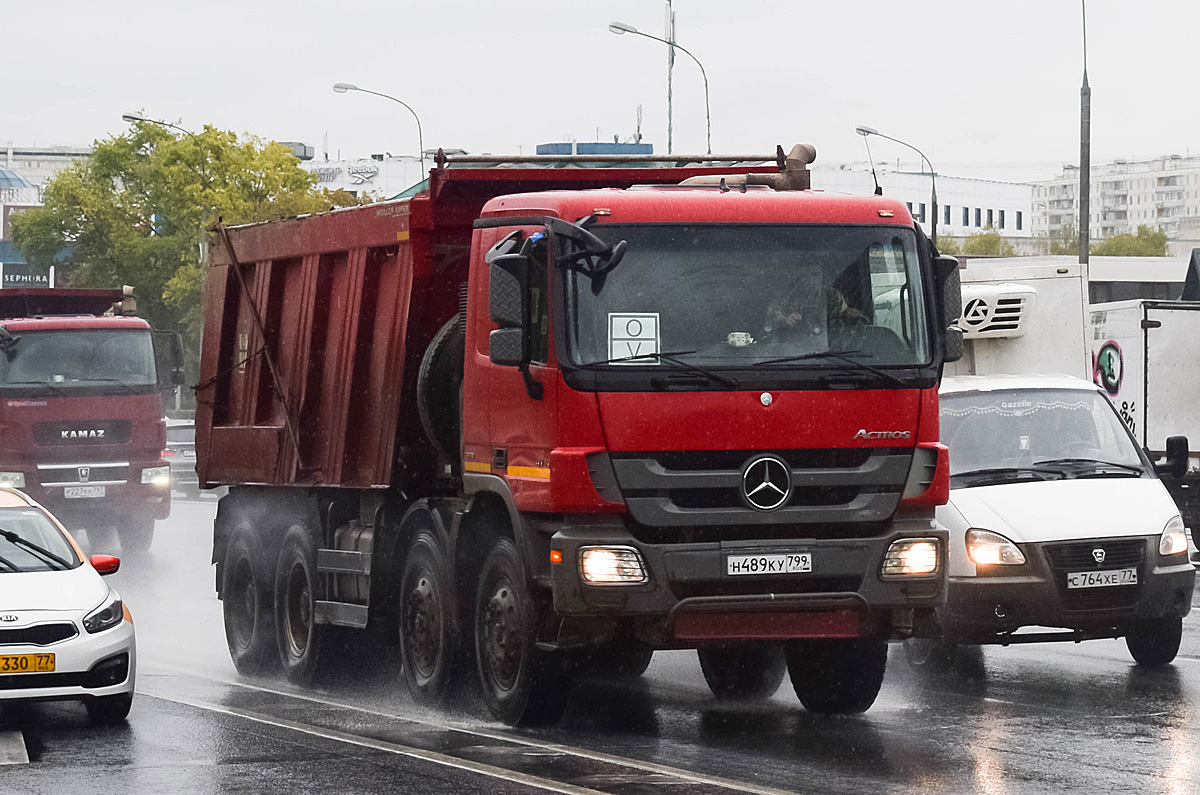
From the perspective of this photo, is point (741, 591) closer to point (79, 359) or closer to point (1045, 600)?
point (1045, 600)

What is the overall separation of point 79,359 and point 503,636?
16.5 meters

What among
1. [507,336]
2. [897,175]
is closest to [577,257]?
[507,336]

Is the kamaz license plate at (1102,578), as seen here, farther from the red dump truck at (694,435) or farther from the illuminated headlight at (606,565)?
the illuminated headlight at (606,565)

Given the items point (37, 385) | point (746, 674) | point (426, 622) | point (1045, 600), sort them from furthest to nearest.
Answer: point (37, 385) < point (746, 674) < point (1045, 600) < point (426, 622)

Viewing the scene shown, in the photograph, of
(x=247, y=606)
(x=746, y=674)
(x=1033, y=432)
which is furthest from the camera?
(x=247, y=606)

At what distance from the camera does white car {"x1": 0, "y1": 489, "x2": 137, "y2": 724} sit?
36.0 feet

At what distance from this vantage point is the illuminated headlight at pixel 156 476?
26172 millimetres

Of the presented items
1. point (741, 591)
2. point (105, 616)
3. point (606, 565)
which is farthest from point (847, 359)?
point (105, 616)

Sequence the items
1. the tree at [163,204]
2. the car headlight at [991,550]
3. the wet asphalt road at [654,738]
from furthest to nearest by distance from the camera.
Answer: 1. the tree at [163,204]
2. the car headlight at [991,550]
3. the wet asphalt road at [654,738]

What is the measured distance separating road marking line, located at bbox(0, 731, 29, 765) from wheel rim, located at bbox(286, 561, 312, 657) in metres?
2.88

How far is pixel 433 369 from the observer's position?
1146 cm

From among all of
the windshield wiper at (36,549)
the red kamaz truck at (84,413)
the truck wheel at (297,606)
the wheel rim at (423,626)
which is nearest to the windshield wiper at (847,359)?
the wheel rim at (423,626)

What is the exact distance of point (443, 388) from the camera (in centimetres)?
1141

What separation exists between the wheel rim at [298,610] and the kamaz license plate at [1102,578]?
4.95 meters
